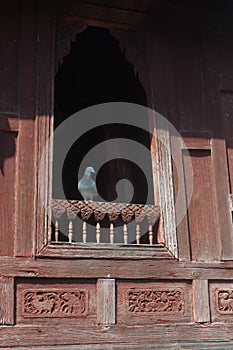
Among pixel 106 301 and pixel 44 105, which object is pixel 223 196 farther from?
pixel 44 105

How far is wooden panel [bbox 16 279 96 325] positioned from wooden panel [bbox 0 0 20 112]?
140 centimetres

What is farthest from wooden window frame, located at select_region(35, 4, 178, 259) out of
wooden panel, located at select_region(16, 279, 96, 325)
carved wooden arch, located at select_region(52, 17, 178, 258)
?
wooden panel, located at select_region(16, 279, 96, 325)

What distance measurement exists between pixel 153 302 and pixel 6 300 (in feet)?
3.71

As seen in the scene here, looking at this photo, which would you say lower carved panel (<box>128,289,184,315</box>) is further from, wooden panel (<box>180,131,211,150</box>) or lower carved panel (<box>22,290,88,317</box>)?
wooden panel (<box>180,131,211,150</box>)

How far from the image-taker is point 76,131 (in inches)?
296

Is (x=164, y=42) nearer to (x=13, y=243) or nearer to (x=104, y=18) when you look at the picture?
(x=104, y=18)

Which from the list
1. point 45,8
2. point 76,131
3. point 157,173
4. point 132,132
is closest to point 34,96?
point 45,8

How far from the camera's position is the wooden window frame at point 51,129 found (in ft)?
13.9

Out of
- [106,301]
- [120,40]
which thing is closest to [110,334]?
[106,301]

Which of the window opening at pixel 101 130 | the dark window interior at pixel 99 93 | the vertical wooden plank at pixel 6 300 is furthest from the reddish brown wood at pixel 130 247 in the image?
the dark window interior at pixel 99 93

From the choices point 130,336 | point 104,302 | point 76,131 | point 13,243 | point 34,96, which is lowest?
point 130,336

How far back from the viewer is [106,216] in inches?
177

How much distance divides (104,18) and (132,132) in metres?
1.63

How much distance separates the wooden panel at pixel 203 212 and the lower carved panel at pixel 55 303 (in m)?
0.99
